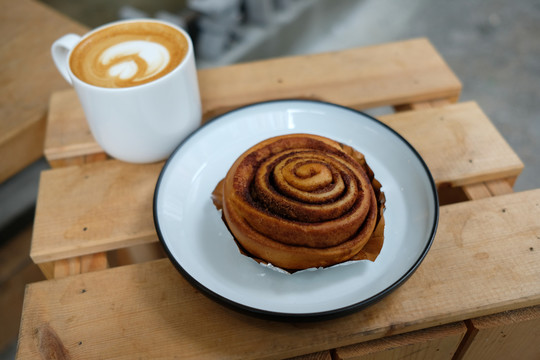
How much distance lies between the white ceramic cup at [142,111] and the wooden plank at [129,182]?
1.8 inches

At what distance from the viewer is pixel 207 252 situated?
56cm

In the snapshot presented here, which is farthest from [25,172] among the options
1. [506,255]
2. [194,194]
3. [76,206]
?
[506,255]

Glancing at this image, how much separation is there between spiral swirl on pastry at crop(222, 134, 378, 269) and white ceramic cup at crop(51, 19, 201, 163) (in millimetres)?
157

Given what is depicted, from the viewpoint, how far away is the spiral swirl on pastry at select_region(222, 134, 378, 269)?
482 millimetres

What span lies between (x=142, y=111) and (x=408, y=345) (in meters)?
0.45

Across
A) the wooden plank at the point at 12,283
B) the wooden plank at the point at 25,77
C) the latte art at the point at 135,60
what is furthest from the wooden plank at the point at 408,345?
the wooden plank at the point at 12,283

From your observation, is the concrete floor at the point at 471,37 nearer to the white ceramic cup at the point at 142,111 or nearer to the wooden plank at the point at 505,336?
the wooden plank at the point at 505,336

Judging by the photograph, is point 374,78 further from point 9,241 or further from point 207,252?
point 9,241

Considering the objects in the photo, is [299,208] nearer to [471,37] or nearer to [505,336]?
[505,336]

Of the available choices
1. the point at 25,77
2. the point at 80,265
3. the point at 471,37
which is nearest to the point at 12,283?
the point at 25,77

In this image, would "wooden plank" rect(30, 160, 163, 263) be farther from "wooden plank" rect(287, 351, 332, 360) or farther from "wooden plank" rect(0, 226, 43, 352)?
"wooden plank" rect(0, 226, 43, 352)

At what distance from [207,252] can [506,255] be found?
0.37 m

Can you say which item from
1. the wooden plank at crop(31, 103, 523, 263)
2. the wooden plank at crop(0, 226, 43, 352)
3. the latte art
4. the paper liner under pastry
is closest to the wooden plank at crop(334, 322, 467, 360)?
the paper liner under pastry

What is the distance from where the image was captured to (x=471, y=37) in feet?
6.07
